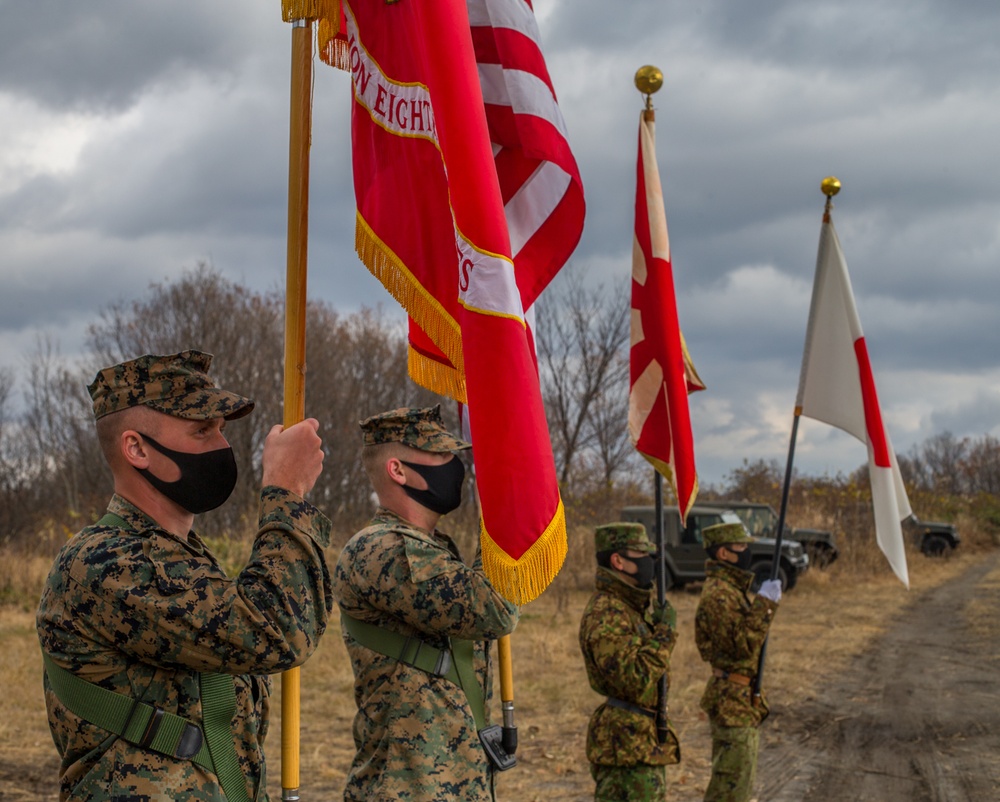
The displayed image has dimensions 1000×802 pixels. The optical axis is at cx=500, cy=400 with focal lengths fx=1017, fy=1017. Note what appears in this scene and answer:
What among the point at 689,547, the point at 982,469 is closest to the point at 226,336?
the point at 689,547

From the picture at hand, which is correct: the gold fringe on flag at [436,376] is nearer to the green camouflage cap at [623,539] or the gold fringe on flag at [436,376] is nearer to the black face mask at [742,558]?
the green camouflage cap at [623,539]

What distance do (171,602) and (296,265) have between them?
1032mm

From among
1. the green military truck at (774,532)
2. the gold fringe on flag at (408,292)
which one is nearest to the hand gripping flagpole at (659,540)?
the gold fringe on flag at (408,292)

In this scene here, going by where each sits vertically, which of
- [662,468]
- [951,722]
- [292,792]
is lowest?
[951,722]

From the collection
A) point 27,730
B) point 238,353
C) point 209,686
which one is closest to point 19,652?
point 27,730

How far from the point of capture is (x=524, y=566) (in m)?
2.76

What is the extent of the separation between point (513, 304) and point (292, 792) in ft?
4.79

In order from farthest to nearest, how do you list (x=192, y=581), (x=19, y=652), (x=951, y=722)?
(x=19, y=652) → (x=951, y=722) → (x=192, y=581)

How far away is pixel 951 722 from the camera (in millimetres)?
9477

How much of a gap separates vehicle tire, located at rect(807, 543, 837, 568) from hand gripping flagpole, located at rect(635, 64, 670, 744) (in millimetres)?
19682

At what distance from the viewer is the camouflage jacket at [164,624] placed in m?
2.19

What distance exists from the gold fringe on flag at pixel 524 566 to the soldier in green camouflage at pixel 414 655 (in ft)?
2.21

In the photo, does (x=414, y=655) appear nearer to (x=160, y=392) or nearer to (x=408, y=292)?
(x=408, y=292)

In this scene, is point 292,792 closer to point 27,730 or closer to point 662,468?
point 662,468
